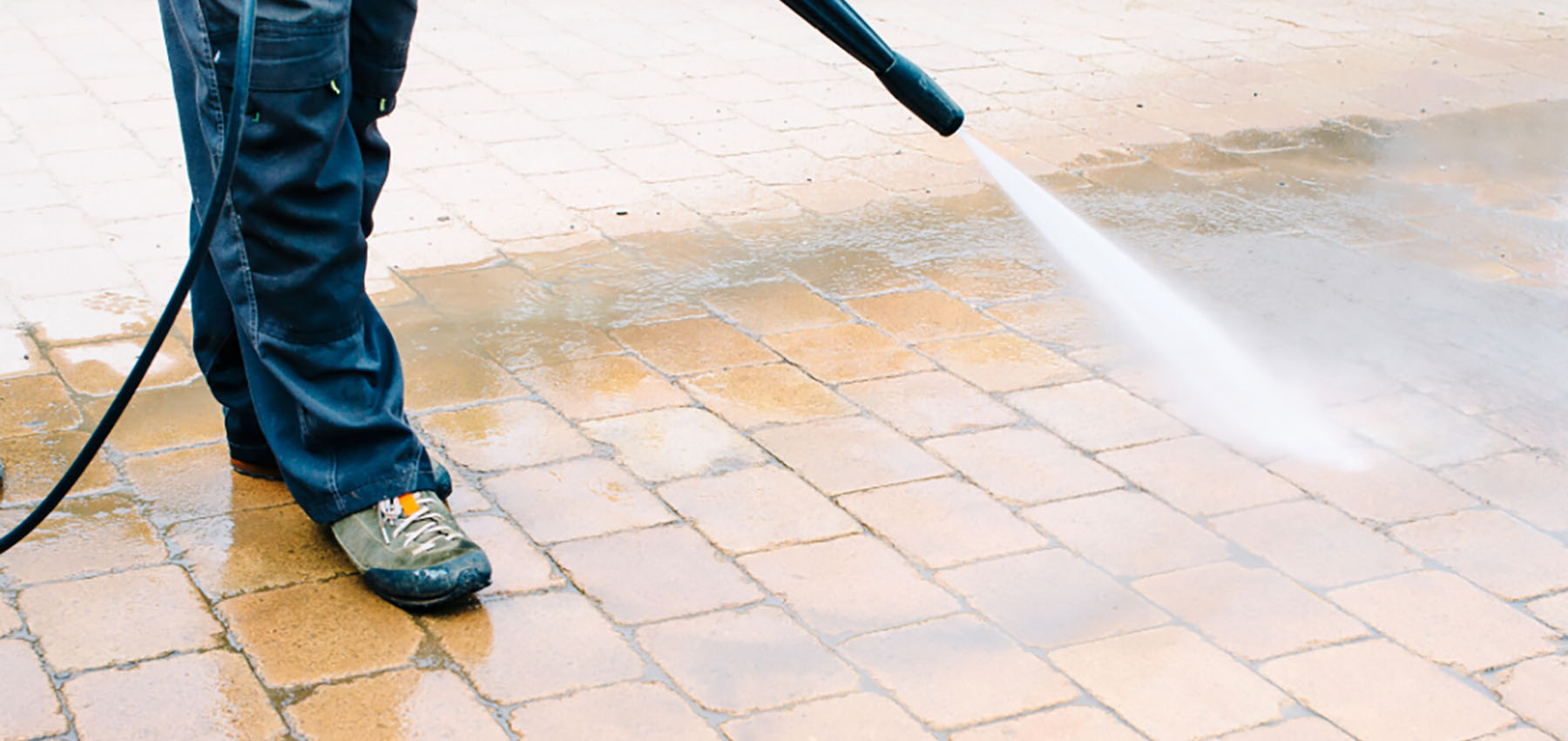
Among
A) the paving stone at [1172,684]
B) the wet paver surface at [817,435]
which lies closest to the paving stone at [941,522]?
the wet paver surface at [817,435]

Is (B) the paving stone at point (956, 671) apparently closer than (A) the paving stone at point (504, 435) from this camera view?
Yes

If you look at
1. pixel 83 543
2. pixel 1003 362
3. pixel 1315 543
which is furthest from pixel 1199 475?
pixel 83 543

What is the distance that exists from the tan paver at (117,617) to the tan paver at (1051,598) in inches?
48.5

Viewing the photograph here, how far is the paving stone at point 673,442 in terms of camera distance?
2.91 meters

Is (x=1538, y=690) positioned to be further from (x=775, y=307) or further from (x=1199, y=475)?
(x=775, y=307)

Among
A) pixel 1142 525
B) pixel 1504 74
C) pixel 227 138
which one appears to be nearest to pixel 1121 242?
pixel 1142 525

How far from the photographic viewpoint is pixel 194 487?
2.74 metres

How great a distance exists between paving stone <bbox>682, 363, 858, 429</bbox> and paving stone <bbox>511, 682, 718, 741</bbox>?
952 millimetres

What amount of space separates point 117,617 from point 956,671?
131 cm

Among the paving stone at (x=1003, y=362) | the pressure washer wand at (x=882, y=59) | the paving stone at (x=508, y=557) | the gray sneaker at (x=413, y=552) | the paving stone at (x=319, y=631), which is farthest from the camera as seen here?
the paving stone at (x=1003, y=362)

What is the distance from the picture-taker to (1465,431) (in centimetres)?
322

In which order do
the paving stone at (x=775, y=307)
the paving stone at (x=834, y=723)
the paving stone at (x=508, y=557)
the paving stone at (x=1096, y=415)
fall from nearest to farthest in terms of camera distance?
the paving stone at (x=834, y=723) → the paving stone at (x=508, y=557) → the paving stone at (x=1096, y=415) → the paving stone at (x=775, y=307)

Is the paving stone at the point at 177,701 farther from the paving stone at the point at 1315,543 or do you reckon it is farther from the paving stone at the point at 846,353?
the paving stone at the point at 1315,543

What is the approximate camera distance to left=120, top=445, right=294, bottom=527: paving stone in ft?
8.73
